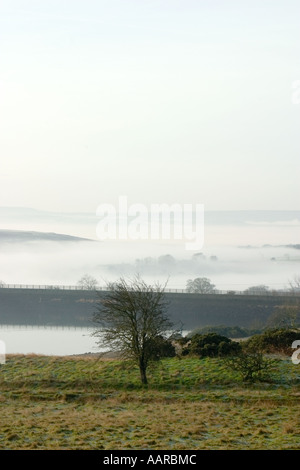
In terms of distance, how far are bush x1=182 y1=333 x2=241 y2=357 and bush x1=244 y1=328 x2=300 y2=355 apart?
1400 mm

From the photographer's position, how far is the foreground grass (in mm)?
23094

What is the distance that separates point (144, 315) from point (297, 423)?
543 inches

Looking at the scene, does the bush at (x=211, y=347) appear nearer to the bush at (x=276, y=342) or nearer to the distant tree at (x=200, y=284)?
the bush at (x=276, y=342)

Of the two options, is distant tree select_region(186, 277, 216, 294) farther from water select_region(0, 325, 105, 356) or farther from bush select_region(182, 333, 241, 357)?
bush select_region(182, 333, 241, 357)

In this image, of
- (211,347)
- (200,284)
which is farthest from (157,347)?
(200,284)

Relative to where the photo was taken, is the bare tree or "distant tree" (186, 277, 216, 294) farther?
"distant tree" (186, 277, 216, 294)

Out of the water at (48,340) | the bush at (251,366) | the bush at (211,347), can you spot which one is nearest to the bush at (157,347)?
the bush at (211,347)

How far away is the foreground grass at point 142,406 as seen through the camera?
23.1 metres

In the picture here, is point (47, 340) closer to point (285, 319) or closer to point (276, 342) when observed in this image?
point (285, 319)

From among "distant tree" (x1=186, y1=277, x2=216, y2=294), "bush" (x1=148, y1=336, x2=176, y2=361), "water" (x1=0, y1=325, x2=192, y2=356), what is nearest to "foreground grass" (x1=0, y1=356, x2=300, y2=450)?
"bush" (x1=148, y1=336, x2=176, y2=361)

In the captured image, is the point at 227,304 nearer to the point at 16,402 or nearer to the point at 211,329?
the point at 211,329

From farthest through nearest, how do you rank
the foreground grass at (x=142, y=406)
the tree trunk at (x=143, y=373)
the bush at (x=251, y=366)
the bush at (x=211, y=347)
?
the bush at (x=211, y=347), the tree trunk at (x=143, y=373), the bush at (x=251, y=366), the foreground grass at (x=142, y=406)

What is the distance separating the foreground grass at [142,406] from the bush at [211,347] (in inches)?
52.2
